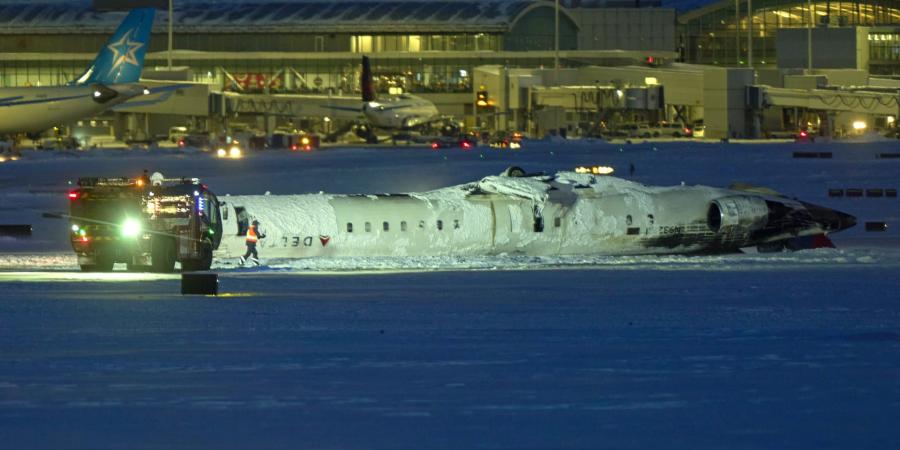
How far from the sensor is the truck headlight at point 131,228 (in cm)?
4153

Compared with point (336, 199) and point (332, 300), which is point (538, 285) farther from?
point (336, 199)

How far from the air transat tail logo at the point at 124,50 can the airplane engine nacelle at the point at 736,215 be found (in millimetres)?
71716

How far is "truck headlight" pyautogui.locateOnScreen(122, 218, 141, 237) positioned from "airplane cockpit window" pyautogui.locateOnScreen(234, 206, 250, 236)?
300 cm

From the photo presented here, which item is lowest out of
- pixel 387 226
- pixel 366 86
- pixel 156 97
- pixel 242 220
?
pixel 387 226

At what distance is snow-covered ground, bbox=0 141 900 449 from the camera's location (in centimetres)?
1984

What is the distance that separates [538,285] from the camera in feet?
126

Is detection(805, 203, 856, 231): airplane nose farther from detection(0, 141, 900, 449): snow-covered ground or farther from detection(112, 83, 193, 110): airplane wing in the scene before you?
detection(112, 83, 193, 110): airplane wing

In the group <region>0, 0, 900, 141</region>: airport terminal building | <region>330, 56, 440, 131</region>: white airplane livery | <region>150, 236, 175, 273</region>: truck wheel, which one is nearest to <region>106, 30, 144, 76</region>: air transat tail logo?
<region>330, 56, 440, 131</region>: white airplane livery

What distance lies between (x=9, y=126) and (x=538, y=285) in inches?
3155

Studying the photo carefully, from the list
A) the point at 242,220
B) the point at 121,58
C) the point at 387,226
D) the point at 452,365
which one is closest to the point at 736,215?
the point at 387,226

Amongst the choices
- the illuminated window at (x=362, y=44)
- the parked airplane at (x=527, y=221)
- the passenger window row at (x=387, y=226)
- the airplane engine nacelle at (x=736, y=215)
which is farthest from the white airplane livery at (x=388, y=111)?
the passenger window row at (x=387, y=226)

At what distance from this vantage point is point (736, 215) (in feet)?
153

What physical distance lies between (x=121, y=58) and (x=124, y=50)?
614 millimetres

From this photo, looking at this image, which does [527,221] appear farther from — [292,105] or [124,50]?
[292,105]
